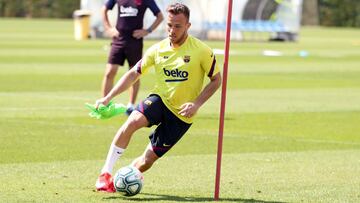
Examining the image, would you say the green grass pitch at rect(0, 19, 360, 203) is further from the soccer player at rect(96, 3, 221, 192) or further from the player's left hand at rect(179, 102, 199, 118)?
the player's left hand at rect(179, 102, 199, 118)

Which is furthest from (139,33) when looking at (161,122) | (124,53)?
(161,122)

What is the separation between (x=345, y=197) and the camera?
1019 cm

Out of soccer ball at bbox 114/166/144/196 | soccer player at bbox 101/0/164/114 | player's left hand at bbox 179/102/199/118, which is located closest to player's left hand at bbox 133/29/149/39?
soccer player at bbox 101/0/164/114

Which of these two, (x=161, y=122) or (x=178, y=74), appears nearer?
(x=178, y=74)

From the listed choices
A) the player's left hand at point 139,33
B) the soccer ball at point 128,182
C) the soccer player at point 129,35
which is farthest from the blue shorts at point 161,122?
the player's left hand at point 139,33

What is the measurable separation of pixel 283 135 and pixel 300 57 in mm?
21965

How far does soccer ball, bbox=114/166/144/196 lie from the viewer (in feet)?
31.8

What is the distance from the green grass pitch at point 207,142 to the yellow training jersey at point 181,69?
954 millimetres

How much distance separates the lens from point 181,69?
9.79 metres

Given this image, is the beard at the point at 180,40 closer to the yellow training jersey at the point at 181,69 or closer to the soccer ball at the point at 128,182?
the yellow training jersey at the point at 181,69

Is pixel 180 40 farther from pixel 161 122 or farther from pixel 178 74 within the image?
pixel 161 122

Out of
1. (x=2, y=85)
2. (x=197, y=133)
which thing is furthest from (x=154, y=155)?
(x=2, y=85)

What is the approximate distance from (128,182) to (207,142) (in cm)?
495

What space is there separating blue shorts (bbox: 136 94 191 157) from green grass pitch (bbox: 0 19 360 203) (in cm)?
49
